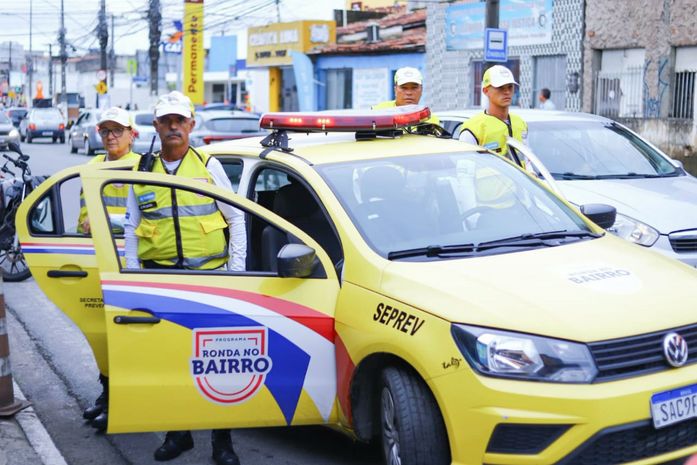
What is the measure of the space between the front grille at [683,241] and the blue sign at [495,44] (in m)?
8.33

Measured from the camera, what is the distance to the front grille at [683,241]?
7.31 m

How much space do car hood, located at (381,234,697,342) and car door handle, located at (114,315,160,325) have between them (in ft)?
3.44

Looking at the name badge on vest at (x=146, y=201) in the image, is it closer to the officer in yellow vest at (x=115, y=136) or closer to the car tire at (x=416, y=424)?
the officer in yellow vest at (x=115, y=136)

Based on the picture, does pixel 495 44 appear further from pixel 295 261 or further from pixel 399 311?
pixel 399 311

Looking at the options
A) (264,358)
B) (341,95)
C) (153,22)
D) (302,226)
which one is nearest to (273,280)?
(264,358)

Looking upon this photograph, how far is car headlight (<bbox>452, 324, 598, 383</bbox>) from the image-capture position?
12.5 ft

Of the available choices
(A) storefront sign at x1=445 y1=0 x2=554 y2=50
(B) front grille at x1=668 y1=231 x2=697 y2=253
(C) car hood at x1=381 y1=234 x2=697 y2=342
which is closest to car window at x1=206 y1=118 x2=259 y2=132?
(A) storefront sign at x1=445 y1=0 x2=554 y2=50

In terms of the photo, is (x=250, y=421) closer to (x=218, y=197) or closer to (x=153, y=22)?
(x=218, y=197)

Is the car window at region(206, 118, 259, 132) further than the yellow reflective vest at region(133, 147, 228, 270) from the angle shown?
Yes

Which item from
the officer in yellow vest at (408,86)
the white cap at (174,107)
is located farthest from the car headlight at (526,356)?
the officer in yellow vest at (408,86)

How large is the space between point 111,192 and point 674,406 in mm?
3521

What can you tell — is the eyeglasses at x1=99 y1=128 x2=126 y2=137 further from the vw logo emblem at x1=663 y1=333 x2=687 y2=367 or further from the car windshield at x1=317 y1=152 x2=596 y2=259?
the vw logo emblem at x1=663 y1=333 x2=687 y2=367

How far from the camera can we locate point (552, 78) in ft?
79.0

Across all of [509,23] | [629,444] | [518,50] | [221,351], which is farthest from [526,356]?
[509,23]
